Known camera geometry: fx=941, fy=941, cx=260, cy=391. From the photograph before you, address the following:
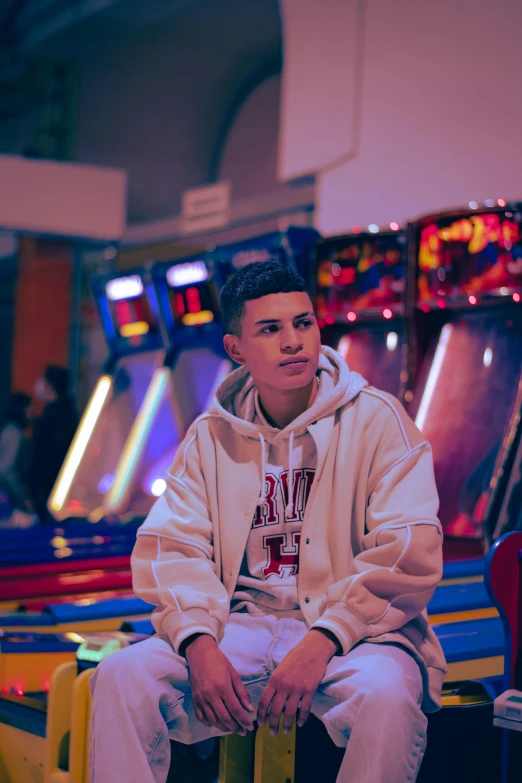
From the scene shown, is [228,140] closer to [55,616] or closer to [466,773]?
[55,616]

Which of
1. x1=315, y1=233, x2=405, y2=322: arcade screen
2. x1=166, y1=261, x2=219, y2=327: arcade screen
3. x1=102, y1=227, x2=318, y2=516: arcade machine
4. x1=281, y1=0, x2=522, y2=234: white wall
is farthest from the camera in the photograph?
x1=102, y1=227, x2=318, y2=516: arcade machine

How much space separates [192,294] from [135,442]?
1.15 meters

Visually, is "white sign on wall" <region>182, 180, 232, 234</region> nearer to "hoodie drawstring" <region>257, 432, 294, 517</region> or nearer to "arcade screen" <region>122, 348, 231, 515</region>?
"arcade screen" <region>122, 348, 231, 515</region>

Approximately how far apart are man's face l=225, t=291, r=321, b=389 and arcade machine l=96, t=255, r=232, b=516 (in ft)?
14.5

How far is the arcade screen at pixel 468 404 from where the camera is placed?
14.9 feet

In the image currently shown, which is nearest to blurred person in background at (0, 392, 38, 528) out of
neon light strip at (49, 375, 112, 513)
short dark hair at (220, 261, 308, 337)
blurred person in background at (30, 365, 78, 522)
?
blurred person in background at (30, 365, 78, 522)

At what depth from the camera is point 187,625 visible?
5.99ft

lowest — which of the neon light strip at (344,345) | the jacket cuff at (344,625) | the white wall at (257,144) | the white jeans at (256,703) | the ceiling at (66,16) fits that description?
the white jeans at (256,703)

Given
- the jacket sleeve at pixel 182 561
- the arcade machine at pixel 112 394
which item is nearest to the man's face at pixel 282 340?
the jacket sleeve at pixel 182 561

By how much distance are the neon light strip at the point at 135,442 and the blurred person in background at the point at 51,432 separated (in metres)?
0.43

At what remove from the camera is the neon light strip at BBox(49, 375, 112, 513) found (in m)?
7.05

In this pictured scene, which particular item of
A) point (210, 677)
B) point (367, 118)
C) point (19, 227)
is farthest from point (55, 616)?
point (19, 227)

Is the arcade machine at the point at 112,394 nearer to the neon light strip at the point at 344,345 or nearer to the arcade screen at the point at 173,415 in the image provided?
the arcade screen at the point at 173,415

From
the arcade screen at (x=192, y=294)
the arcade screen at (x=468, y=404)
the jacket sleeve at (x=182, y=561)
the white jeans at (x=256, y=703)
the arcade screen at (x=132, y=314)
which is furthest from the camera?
the arcade screen at (x=132, y=314)
